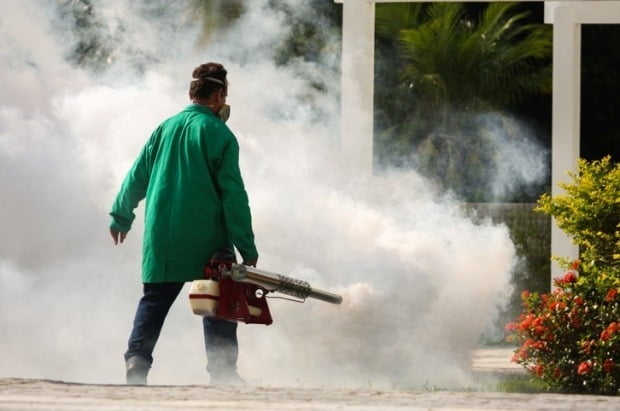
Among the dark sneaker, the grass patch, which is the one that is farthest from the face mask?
the grass patch

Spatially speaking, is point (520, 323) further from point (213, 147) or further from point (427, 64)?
point (427, 64)

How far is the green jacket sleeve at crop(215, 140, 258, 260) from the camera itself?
782 centimetres

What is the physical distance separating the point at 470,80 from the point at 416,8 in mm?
1306

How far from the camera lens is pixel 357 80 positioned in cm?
1148

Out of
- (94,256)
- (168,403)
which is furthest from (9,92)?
(168,403)

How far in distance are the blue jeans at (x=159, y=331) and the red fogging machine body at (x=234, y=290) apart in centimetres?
17

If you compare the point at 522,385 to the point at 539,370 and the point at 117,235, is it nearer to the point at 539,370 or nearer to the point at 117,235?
the point at 539,370

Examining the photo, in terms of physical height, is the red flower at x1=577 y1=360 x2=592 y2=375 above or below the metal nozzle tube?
below

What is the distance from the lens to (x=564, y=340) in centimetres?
826

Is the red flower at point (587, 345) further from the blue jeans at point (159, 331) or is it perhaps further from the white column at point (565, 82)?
the white column at point (565, 82)

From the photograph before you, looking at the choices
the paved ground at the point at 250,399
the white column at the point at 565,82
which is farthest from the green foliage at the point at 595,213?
the white column at the point at 565,82

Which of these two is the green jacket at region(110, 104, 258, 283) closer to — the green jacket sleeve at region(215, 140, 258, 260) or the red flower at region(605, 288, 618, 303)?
the green jacket sleeve at region(215, 140, 258, 260)

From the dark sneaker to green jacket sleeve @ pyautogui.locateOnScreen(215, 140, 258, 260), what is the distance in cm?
70

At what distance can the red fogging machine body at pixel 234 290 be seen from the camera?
7.66 m
